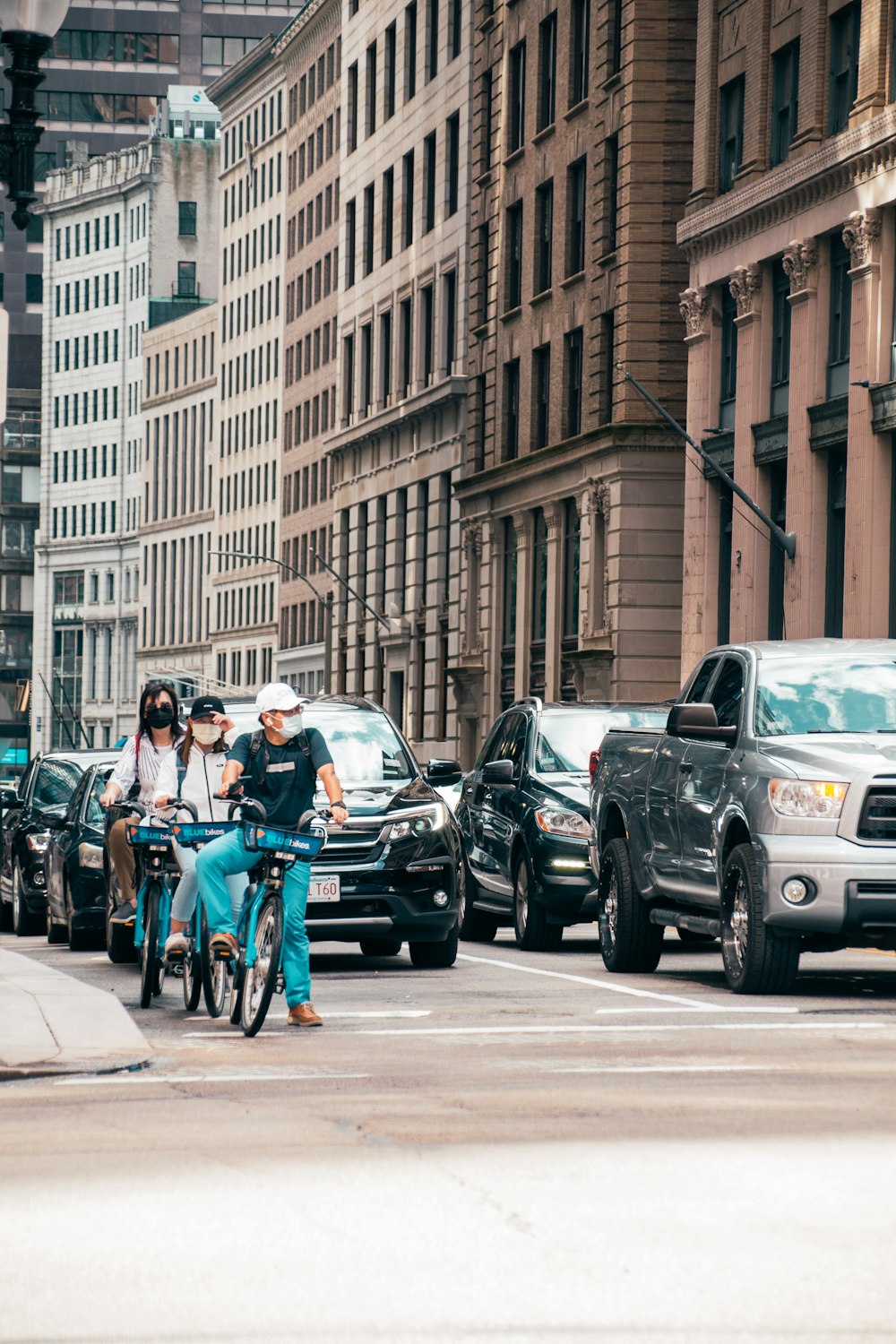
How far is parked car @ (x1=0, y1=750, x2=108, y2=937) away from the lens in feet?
83.4

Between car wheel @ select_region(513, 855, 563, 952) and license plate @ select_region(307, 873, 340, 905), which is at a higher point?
license plate @ select_region(307, 873, 340, 905)

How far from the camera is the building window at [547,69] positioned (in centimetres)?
5882

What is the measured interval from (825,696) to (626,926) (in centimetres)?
245

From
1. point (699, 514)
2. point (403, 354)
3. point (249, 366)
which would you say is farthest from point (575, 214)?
point (249, 366)

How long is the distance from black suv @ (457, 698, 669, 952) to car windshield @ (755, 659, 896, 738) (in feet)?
15.4

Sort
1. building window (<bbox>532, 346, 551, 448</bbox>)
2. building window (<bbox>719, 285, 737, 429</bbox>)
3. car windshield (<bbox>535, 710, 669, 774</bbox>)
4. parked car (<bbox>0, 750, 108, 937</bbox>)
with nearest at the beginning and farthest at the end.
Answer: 1. car windshield (<bbox>535, 710, 669, 774</bbox>)
2. parked car (<bbox>0, 750, 108, 937</bbox>)
3. building window (<bbox>719, 285, 737, 429</bbox>)
4. building window (<bbox>532, 346, 551, 448</bbox>)

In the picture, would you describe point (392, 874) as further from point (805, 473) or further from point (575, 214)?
point (575, 214)

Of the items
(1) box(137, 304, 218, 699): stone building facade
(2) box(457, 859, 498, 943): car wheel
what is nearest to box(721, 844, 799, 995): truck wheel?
(2) box(457, 859, 498, 943): car wheel

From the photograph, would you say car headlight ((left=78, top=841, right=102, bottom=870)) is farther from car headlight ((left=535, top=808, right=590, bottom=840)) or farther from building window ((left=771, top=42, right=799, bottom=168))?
building window ((left=771, top=42, right=799, bottom=168))

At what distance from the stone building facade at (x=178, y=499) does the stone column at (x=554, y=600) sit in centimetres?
6946

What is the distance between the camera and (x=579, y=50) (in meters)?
56.7

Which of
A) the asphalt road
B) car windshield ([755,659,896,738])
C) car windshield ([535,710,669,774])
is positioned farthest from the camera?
car windshield ([535,710,669,774])

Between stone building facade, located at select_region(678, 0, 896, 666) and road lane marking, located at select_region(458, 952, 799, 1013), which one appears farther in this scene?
stone building facade, located at select_region(678, 0, 896, 666)

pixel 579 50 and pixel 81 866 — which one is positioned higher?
pixel 579 50
